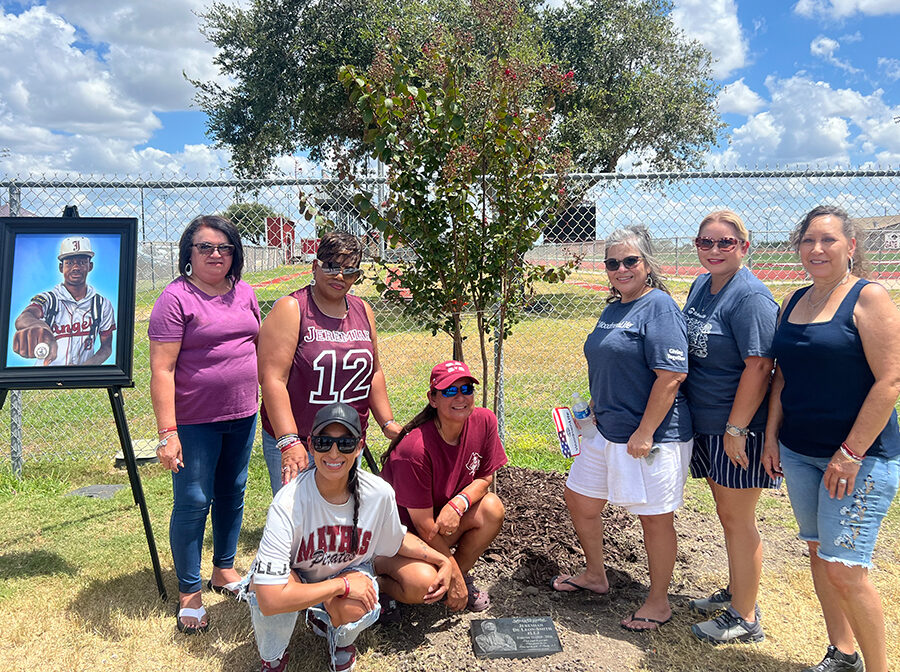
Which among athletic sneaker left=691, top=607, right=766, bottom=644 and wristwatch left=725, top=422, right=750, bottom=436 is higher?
wristwatch left=725, top=422, right=750, bottom=436

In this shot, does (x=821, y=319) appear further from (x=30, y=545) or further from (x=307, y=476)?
(x=30, y=545)

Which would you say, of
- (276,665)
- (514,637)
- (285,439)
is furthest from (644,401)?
(276,665)

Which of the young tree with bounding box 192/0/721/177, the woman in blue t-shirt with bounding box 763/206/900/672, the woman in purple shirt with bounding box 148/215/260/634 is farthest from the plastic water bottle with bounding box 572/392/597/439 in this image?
the young tree with bounding box 192/0/721/177

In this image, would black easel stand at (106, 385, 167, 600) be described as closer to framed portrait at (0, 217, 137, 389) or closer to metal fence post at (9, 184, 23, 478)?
framed portrait at (0, 217, 137, 389)

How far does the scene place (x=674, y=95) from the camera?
16.4 metres

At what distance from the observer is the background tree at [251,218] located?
497 centimetres

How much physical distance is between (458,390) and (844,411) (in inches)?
62.2

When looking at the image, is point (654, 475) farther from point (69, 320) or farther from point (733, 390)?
point (69, 320)

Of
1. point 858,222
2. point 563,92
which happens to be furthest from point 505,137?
point 858,222

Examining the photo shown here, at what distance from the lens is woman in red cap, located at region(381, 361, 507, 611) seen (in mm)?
2928

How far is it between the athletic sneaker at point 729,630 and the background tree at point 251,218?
3942 mm

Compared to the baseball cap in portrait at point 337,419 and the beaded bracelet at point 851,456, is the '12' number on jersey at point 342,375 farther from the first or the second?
the beaded bracelet at point 851,456

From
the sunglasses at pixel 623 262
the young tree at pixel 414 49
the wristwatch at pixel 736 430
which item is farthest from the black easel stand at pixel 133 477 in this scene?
the young tree at pixel 414 49

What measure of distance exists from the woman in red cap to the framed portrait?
1716 millimetres
